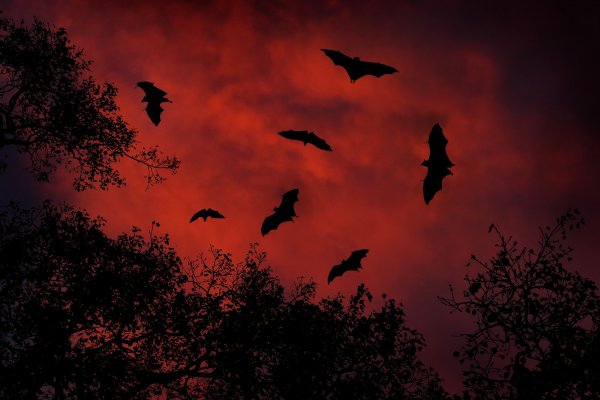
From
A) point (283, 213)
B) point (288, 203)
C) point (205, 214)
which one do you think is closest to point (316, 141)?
point (288, 203)

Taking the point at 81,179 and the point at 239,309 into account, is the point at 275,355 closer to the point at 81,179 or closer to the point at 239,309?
the point at 239,309

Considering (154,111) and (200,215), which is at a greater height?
(154,111)

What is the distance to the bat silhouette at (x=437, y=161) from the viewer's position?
13.1m

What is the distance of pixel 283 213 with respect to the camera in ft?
51.7

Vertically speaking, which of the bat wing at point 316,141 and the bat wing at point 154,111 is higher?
the bat wing at point 154,111

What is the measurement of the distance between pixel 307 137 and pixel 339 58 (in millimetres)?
2403

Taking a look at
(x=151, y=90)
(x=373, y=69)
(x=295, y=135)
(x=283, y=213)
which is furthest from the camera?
(x=283, y=213)

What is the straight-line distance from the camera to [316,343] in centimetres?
1912

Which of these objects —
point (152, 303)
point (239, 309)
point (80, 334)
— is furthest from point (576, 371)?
point (80, 334)

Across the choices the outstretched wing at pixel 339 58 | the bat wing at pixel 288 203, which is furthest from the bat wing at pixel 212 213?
the outstretched wing at pixel 339 58

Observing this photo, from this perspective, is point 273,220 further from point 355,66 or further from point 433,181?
point 355,66

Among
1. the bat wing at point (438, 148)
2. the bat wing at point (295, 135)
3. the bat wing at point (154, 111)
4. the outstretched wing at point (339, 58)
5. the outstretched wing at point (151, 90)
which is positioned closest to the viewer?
the outstretched wing at point (339, 58)

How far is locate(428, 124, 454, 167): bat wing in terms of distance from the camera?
1305 centimetres

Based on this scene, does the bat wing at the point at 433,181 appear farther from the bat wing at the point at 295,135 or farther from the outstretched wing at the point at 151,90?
the outstretched wing at the point at 151,90
